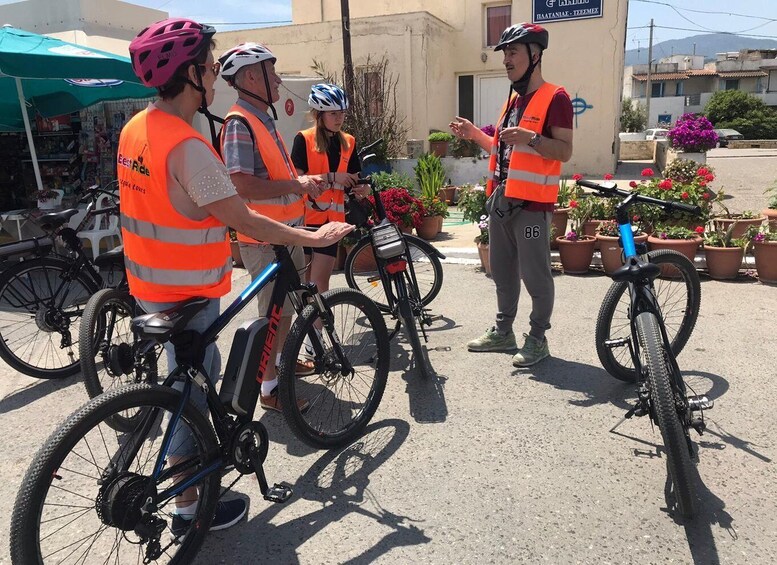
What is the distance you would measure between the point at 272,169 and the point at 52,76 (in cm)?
445

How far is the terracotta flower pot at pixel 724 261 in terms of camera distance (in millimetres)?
5871

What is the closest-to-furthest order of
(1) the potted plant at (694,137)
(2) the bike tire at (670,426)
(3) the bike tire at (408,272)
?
(2) the bike tire at (670,426)
(3) the bike tire at (408,272)
(1) the potted plant at (694,137)

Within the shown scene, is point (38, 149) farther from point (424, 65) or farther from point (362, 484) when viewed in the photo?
point (424, 65)

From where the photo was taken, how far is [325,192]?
423 centimetres

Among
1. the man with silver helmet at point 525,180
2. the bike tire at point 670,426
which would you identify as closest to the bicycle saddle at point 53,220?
the man with silver helmet at point 525,180

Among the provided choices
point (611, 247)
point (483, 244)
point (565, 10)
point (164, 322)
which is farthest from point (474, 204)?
point (565, 10)

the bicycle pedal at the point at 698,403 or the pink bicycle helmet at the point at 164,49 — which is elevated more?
the pink bicycle helmet at the point at 164,49

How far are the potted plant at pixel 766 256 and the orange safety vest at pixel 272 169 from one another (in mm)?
4629

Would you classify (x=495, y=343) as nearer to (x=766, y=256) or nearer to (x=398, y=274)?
(x=398, y=274)

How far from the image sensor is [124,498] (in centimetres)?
208

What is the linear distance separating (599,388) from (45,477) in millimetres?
3071

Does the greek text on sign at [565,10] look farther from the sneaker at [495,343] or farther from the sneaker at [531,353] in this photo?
the sneaker at [531,353]

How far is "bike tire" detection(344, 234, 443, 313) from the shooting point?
16.4 ft

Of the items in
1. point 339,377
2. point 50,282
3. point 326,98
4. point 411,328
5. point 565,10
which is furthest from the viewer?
point 565,10
